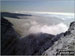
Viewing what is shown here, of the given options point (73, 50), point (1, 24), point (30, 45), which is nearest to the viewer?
point (73, 50)

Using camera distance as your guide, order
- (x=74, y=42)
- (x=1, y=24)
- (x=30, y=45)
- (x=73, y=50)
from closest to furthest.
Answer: (x=73, y=50) → (x=74, y=42) → (x=30, y=45) → (x=1, y=24)

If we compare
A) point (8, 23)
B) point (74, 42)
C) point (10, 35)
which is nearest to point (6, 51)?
point (10, 35)

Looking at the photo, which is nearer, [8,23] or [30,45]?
[30,45]

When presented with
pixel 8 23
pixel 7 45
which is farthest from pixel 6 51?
pixel 8 23

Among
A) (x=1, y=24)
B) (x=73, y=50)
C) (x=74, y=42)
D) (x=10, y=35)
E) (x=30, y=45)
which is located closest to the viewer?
(x=73, y=50)

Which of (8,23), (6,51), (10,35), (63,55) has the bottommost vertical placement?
(6,51)

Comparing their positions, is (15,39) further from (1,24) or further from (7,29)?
(1,24)

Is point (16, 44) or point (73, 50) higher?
point (73, 50)

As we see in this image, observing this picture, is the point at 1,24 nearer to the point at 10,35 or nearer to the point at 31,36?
the point at 10,35

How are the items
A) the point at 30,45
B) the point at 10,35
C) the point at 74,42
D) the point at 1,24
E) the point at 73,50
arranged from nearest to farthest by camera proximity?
the point at 73,50, the point at 74,42, the point at 30,45, the point at 1,24, the point at 10,35
